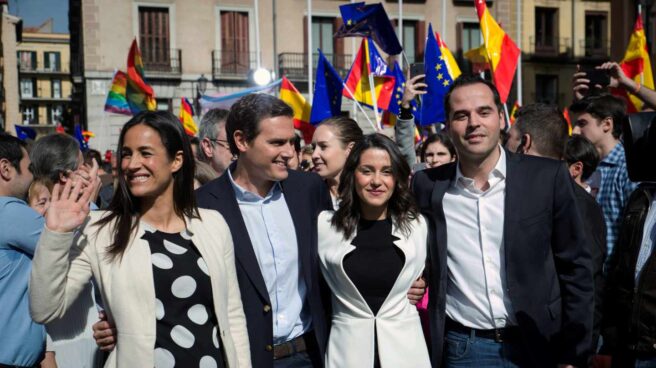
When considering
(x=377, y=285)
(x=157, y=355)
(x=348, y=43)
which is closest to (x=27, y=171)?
(x=157, y=355)

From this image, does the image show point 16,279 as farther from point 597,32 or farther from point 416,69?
point 597,32

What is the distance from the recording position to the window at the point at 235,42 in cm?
2850

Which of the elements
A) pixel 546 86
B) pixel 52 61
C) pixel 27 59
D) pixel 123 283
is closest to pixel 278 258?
pixel 123 283

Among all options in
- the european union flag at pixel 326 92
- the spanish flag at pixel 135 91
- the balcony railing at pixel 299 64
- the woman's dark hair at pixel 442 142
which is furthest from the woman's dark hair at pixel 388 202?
the balcony railing at pixel 299 64

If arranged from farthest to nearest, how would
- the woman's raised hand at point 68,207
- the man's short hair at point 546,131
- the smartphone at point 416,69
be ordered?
1. the smartphone at point 416,69
2. the man's short hair at point 546,131
3. the woman's raised hand at point 68,207

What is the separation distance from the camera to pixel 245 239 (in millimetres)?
3529

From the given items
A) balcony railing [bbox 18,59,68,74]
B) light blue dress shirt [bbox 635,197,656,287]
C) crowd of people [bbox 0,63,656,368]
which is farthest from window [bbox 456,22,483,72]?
balcony railing [bbox 18,59,68,74]

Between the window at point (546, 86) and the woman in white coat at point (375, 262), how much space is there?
31.9 metres

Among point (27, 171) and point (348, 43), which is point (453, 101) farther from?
point (348, 43)

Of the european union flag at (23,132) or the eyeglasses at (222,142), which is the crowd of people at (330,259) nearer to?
the eyeglasses at (222,142)

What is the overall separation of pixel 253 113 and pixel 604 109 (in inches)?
134

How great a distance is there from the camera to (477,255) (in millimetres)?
3521

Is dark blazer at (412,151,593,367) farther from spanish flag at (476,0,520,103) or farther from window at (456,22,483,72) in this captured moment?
window at (456,22,483,72)

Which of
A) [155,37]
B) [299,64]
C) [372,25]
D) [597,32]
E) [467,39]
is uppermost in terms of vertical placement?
[597,32]
